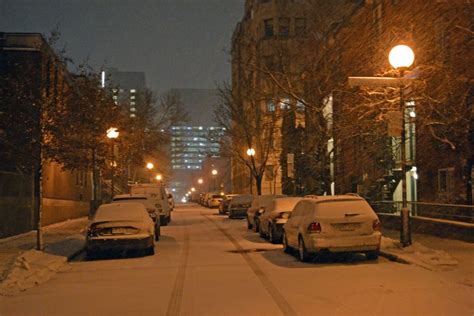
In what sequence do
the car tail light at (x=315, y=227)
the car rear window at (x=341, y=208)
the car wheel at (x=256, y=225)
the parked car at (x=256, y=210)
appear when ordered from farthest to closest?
the parked car at (x=256, y=210), the car wheel at (x=256, y=225), the car rear window at (x=341, y=208), the car tail light at (x=315, y=227)

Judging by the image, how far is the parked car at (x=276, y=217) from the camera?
2010 cm

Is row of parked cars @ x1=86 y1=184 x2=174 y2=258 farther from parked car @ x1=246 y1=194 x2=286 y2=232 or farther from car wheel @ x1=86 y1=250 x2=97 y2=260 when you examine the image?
parked car @ x1=246 y1=194 x2=286 y2=232

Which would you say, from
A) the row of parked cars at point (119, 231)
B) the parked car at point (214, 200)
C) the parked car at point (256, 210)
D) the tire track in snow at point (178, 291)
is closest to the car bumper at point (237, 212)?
the parked car at point (256, 210)

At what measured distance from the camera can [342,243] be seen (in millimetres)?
14375

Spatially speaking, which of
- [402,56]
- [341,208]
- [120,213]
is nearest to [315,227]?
[341,208]

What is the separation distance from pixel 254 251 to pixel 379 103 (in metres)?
5.63

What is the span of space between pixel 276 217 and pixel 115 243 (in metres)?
5.91

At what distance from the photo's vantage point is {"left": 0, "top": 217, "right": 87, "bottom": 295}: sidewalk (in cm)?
1224

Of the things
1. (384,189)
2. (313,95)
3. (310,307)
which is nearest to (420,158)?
(384,189)

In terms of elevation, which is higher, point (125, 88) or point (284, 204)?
point (125, 88)

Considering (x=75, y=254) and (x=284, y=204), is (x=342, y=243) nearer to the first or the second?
(x=284, y=204)

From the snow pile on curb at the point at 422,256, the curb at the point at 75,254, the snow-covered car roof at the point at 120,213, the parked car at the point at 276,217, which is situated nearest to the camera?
the snow pile on curb at the point at 422,256

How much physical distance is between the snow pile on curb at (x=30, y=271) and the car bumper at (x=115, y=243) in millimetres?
797

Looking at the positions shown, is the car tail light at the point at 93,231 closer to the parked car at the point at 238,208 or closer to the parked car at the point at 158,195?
the parked car at the point at 158,195
